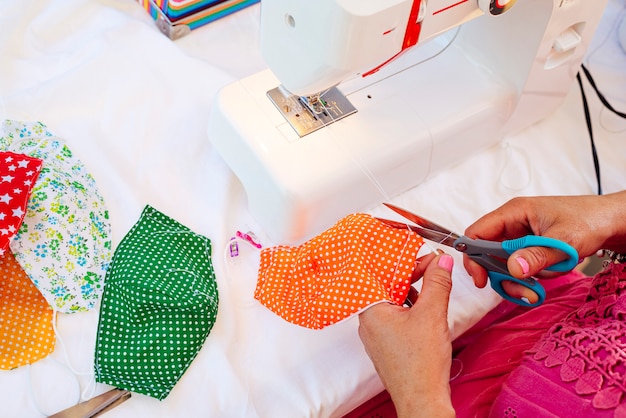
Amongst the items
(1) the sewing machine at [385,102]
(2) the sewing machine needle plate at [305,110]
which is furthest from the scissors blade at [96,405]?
(2) the sewing machine needle plate at [305,110]

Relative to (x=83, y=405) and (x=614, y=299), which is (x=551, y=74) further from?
(x=83, y=405)

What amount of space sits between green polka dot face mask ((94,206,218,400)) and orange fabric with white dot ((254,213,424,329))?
0.39 ft

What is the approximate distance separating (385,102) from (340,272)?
13.3 inches

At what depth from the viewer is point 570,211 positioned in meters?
1.12

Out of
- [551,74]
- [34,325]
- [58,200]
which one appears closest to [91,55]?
[58,200]

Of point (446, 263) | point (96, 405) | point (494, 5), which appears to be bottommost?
point (446, 263)

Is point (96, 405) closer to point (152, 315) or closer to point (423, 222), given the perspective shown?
point (152, 315)

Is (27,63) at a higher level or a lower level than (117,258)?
higher

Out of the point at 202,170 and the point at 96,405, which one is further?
the point at 202,170

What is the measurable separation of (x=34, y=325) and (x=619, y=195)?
3.32 ft

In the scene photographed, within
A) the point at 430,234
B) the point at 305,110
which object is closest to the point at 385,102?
the point at 305,110

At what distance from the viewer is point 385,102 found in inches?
48.4

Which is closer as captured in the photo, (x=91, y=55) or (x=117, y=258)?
(x=117, y=258)

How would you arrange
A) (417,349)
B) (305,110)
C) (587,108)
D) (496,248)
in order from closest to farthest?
(417,349) < (496,248) < (305,110) < (587,108)
